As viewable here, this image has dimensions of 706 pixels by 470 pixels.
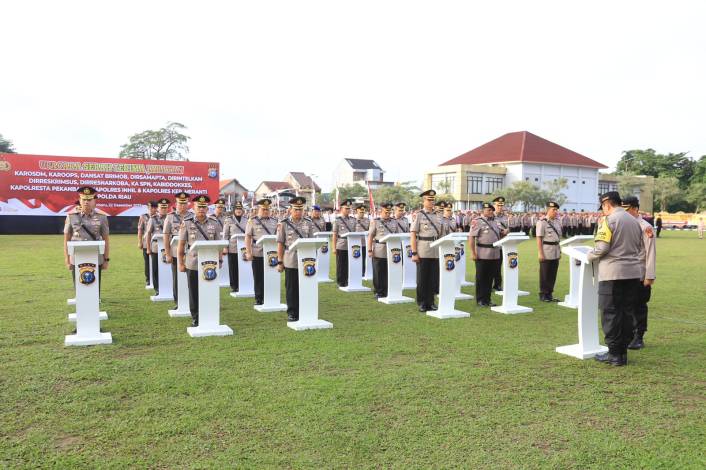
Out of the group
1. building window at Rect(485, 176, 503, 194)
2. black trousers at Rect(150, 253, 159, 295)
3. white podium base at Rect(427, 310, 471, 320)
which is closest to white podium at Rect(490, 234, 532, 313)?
white podium base at Rect(427, 310, 471, 320)

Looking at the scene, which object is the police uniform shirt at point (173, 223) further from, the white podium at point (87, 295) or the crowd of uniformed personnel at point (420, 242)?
the white podium at point (87, 295)

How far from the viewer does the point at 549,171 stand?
61.1 meters

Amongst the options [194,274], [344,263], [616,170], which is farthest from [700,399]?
[616,170]

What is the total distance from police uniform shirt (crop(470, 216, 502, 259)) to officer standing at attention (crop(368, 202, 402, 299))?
171 cm

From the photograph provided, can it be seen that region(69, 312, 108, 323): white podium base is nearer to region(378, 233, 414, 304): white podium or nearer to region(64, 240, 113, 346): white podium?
region(64, 240, 113, 346): white podium

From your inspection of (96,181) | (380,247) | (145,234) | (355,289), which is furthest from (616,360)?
(96,181)

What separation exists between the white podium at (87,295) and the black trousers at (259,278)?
2888 millimetres

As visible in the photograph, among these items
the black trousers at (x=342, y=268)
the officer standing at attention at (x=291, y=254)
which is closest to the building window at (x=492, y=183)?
the black trousers at (x=342, y=268)

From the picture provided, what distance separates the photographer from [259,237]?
861cm

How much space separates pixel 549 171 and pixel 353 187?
23232mm

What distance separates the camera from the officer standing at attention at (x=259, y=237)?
8.52 m

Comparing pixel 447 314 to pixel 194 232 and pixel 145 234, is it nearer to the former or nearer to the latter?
pixel 194 232

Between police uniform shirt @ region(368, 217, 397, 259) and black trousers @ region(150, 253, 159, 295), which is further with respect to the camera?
police uniform shirt @ region(368, 217, 397, 259)

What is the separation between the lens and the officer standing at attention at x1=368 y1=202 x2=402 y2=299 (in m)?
9.84
